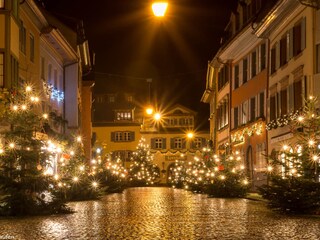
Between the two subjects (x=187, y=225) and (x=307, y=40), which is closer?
(x=187, y=225)

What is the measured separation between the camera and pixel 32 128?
20.8m

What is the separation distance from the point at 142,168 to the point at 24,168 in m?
70.1

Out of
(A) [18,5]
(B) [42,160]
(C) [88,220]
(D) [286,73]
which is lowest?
(C) [88,220]

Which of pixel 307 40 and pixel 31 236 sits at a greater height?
pixel 307 40

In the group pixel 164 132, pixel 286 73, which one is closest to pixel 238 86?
pixel 286 73

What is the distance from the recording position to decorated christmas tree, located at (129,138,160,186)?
294ft

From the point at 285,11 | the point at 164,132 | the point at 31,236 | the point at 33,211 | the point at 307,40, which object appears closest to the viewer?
the point at 31,236

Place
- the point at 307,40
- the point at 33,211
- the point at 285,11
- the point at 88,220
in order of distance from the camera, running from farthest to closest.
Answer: the point at 285,11
the point at 307,40
the point at 33,211
the point at 88,220

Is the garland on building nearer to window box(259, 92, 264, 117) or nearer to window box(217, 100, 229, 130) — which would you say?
window box(259, 92, 264, 117)

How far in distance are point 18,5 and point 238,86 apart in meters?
21.9

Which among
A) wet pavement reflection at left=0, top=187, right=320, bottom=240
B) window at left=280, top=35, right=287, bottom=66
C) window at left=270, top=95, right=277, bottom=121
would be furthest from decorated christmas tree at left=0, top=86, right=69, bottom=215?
window at left=270, top=95, right=277, bottom=121

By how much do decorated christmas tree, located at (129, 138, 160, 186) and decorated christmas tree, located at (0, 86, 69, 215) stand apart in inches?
2629

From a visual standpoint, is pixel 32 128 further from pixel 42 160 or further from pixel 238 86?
pixel 238 86

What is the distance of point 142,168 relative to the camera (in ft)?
297
